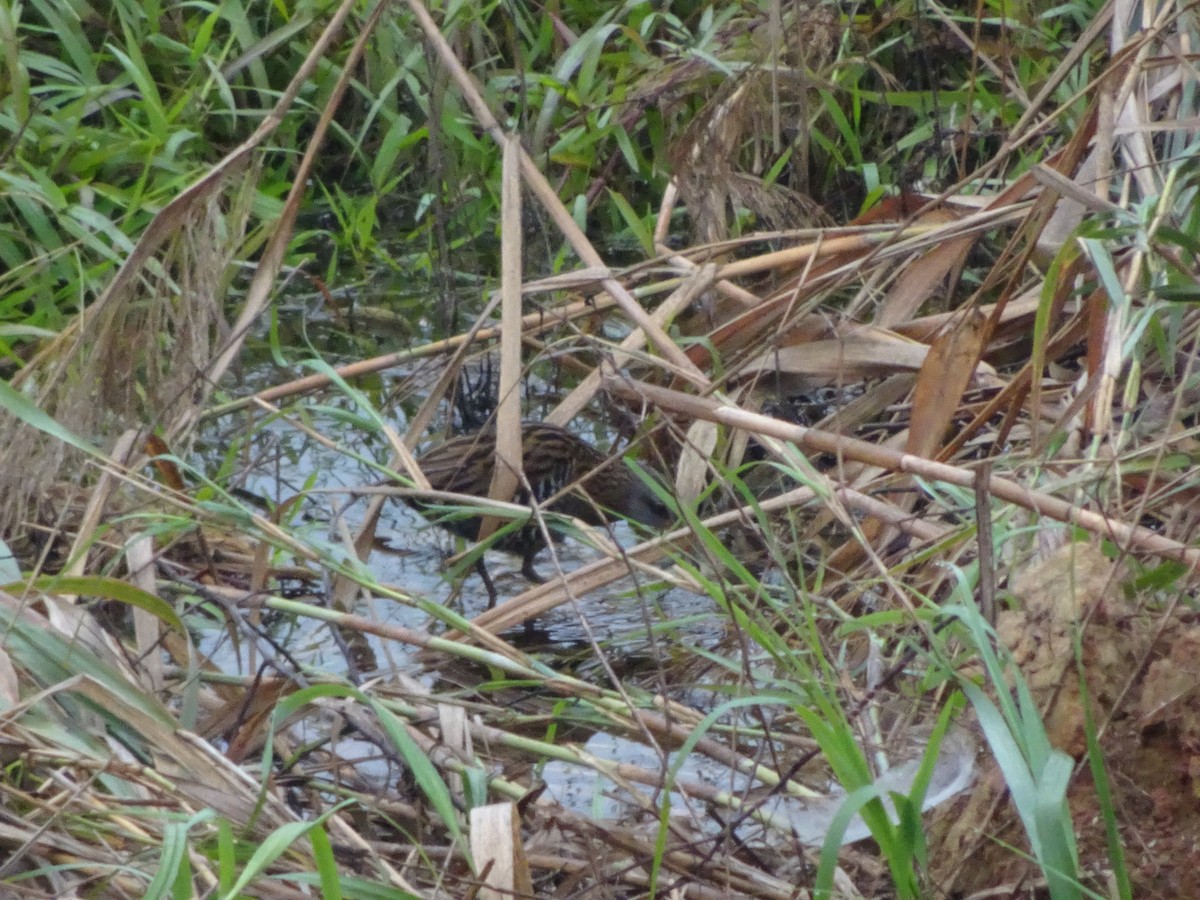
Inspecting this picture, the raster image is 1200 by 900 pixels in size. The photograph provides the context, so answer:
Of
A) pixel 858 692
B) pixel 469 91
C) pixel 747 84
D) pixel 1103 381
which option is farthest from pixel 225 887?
pixel 747 84

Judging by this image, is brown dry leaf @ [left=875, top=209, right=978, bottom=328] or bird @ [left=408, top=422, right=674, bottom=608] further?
bird @ [left=408, top=422, right=674, bottom=608]

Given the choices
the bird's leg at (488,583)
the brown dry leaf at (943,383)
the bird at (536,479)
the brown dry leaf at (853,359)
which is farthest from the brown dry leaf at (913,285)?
the bird's leg at (488,583)

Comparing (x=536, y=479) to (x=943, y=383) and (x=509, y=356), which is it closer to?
(x=509, y=356)

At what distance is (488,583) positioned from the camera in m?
3.36

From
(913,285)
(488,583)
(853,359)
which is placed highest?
(913,285)

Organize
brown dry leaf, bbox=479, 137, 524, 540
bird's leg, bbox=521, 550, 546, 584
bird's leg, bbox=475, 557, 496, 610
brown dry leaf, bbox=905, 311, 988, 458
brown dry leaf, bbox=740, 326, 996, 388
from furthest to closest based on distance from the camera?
bird's leg, bbox=521, 550, 546, 584 < brown dry leaf, bbox=740, 326, 996, 388 < bird's leg, bbox=475, 557, 496, 610 < brown dry leaf, bbox=479, 137, 524, 540 < brown dry leaf, bbox=905, 311, 988, 458

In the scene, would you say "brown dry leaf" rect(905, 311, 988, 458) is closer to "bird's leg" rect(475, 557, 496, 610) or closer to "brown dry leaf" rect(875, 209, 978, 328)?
"brown dry leaf" rect(875, 209, 978, 328)

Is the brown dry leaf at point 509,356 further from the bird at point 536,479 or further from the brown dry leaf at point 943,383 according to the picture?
the brown dry leaf at point 943,383

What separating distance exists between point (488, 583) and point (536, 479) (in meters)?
0.72

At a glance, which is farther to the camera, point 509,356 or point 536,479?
point 536,479

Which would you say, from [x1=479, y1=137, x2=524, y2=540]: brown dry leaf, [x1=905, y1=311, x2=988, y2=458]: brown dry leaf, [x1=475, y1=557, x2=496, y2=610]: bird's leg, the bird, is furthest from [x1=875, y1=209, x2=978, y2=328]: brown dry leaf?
[x1=475, y1=557, x2=496, y2=610]: bird's leg

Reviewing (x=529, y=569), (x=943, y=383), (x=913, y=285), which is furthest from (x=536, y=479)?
(x=943, y=383)

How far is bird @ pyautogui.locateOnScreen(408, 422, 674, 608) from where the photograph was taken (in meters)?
3.68

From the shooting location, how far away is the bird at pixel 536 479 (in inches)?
145
